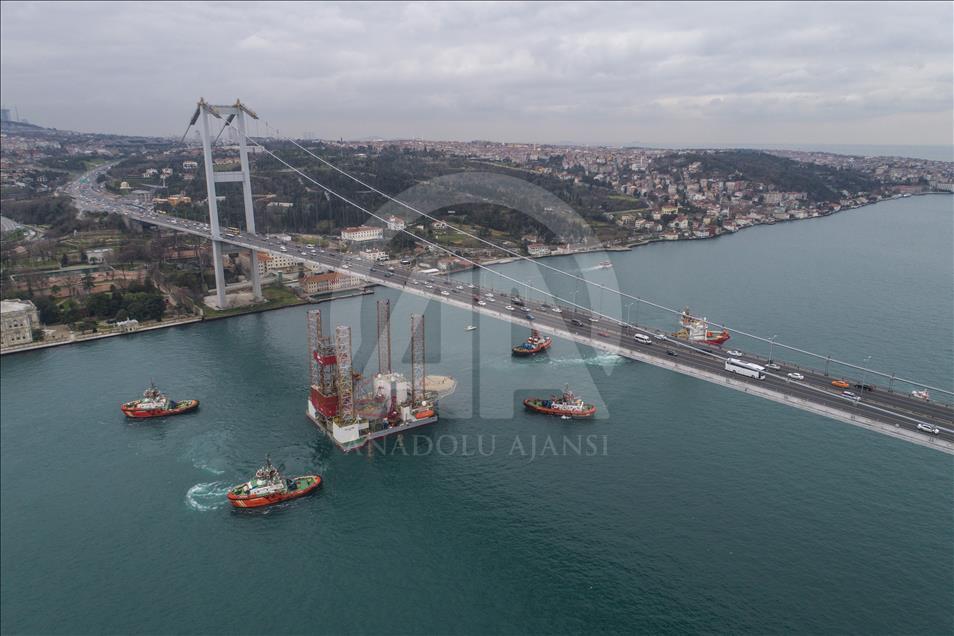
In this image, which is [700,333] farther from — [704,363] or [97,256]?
[97,256]

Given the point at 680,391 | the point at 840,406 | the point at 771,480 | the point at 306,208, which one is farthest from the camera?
the point at 306,208

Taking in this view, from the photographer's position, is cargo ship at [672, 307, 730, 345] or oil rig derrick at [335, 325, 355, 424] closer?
oil rig derrick at [335, 325, 355, 424]

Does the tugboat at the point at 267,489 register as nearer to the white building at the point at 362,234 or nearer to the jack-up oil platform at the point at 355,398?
the jack-up oil platform at the point at 355,398

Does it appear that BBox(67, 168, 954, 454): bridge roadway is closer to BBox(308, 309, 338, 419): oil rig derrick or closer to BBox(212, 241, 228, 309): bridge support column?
BBox(212, 241, 228, 309): bridge support column

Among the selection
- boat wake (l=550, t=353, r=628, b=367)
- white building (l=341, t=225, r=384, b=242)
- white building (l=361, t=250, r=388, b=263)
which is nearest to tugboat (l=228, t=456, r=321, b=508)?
boat wake (l=550, t=353, r=628, b=367)

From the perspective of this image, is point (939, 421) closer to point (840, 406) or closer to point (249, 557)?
point (840, 406)

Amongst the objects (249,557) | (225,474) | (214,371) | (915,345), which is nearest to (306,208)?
(214,371)
